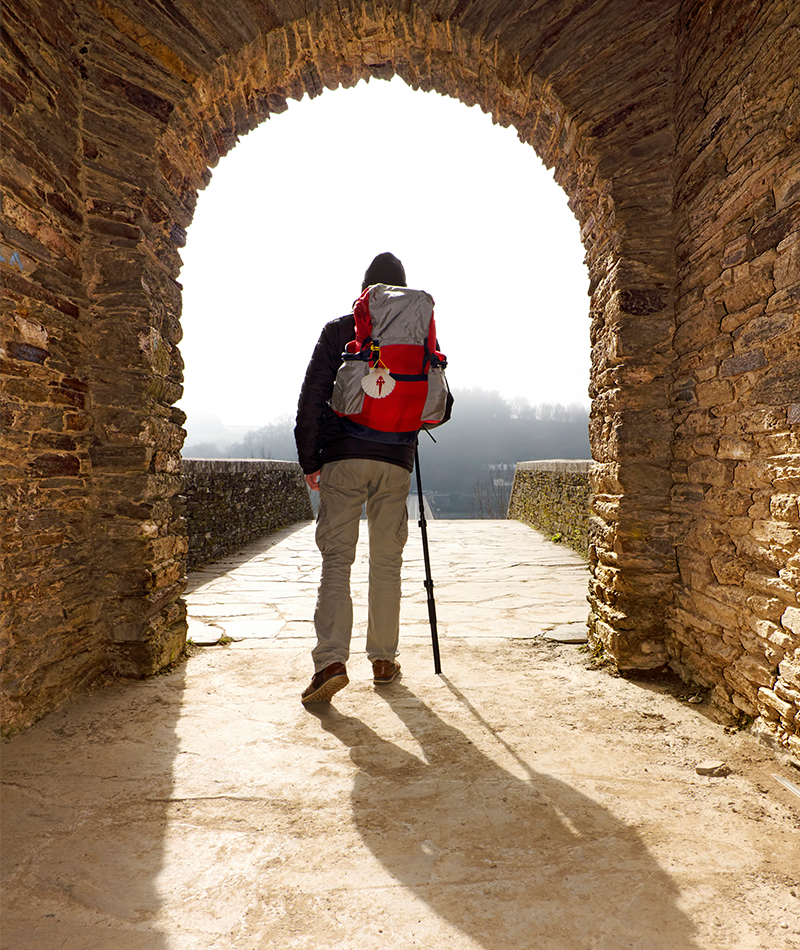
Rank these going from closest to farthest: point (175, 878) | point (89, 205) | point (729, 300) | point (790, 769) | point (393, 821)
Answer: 1. point (175, 878)
2. point (393, 821)
3. point (790, 769)
4. point (729, 300)
5. point (89, 205)

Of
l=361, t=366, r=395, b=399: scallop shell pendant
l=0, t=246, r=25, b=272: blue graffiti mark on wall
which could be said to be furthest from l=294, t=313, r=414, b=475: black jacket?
l=0, t=246, r=25, b=272: blue graffiti mark on wall

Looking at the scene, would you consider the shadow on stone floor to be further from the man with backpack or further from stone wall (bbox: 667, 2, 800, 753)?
stone wall (bbox: 667, 2, 800, 753)

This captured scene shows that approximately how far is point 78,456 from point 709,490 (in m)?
3.21

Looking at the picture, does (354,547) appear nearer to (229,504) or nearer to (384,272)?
(384,272)

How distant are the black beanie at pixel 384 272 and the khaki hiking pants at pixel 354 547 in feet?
3.32

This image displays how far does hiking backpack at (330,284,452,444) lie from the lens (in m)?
2.41

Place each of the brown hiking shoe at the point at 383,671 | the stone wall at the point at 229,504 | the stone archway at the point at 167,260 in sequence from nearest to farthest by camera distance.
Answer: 1. the stone archway at the point at 167,260
2. the brown hiking shoe at the point at 383,671
3. the stone wall at the point at 229,504

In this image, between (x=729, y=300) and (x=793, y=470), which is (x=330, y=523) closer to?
(x=793, y=470)

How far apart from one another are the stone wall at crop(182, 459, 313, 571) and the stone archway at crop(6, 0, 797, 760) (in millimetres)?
2413

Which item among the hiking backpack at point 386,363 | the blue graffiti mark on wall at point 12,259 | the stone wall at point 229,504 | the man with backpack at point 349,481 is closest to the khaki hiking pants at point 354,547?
the man with backpack at point 349,481

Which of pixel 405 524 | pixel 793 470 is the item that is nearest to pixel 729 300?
pixel 793 470

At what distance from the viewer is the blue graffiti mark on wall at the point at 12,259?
225 centimetres

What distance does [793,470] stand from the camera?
6.72 ft

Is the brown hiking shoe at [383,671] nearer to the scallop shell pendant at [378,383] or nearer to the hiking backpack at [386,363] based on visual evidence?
the hiking backpack at [386,363]
